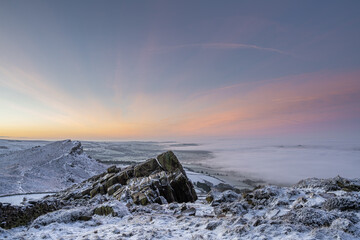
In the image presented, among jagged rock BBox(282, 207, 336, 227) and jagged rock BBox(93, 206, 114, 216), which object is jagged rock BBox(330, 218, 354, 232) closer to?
jagged rock BBox(282, 207, 336, 227)

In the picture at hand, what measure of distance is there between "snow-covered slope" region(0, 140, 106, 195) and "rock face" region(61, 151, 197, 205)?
21.2m

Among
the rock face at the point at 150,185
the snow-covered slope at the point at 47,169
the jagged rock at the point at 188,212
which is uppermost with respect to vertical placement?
the jagged rock at the point at 188,212

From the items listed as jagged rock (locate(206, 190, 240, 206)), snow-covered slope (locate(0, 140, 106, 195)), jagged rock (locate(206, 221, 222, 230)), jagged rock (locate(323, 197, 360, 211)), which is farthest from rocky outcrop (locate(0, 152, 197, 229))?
snow-covered slope (locate(0, 140, 106, 195))

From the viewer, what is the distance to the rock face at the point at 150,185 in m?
20.4

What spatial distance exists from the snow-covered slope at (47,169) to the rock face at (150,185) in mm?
21186

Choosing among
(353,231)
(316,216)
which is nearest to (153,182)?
(316,216)

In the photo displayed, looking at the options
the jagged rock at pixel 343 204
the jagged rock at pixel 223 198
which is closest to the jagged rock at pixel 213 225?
the jagged rock at pixel 343 204

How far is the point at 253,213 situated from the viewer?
11625 millimetres

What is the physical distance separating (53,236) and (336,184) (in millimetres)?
19849

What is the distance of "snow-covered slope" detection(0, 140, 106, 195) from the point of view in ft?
137

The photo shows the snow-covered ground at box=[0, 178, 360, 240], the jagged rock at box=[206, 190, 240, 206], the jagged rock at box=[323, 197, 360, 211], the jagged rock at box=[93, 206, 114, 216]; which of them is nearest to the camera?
the snow-covered ground at box=[0, 178, 360, 240]

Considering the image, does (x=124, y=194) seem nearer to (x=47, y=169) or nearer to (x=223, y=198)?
(x=223, y=198)

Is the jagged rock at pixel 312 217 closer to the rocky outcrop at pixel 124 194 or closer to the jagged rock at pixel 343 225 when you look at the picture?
the jagged rock at pixel 343 225

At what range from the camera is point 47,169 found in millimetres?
53156
